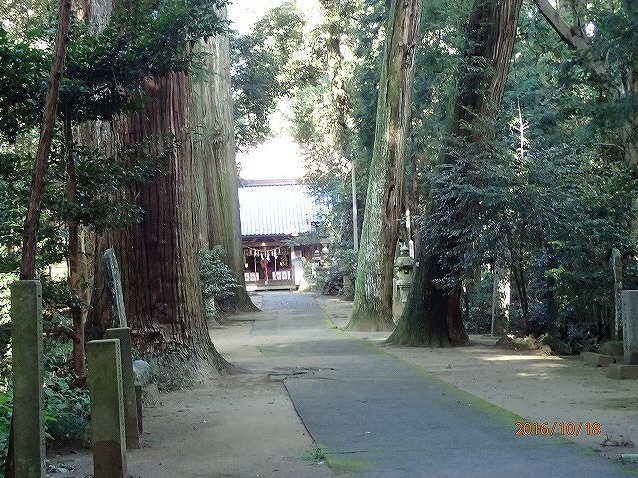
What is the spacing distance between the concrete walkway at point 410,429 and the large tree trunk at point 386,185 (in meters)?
6.50

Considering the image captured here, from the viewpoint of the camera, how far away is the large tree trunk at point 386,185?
1852 centimetres

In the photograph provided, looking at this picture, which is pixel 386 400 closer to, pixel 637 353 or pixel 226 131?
pixel 637 353

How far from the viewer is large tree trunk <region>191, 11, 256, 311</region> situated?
90.4ft

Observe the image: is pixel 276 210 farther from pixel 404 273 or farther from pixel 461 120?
pixel 461 120

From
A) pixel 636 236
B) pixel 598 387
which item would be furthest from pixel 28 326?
pixel 636 236

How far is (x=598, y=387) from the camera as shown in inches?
403

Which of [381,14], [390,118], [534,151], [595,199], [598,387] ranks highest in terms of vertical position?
[381,14]

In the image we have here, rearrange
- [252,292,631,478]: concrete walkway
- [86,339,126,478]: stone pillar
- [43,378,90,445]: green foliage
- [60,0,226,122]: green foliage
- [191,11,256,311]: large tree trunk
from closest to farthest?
[86,339,126,478]: stone pillar
[252,292,631,478]: concrete walkway
[43,378,90,445]: green foliage
[60,0,226,122]: green foliage
[191,11,256,311]: large tree trunk

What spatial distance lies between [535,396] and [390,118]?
1064 cm

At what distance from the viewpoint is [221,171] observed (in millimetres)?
29344

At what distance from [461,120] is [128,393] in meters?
10.3

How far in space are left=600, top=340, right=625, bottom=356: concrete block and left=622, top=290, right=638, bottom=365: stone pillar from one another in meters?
1.14

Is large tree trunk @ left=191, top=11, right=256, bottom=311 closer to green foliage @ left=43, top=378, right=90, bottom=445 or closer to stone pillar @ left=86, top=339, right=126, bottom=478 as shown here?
green foliage @ left=43, top=378, right=90, bottom=445
